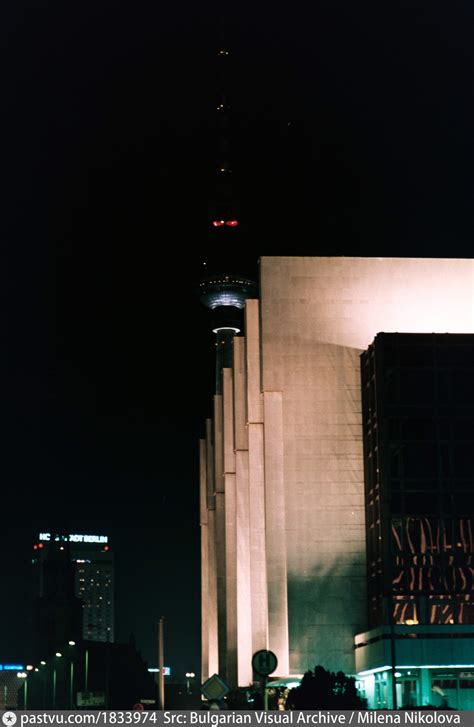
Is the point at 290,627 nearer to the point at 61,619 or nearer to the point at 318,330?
the point at 318,330

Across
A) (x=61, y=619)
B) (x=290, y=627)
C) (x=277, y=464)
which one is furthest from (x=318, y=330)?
(x=61, y=619)

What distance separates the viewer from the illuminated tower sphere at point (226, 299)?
544ft

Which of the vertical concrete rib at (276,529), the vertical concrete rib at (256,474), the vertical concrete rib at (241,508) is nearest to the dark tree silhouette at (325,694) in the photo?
the vertical concrete rib at (276,529)

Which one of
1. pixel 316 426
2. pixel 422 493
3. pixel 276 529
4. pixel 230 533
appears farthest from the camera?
pixel 230 533

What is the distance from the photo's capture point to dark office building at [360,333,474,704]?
67.9 metres

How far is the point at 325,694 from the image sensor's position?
5428 centimetres

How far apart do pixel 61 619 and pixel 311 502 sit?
430 ft

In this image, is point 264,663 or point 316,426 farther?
point 316,426

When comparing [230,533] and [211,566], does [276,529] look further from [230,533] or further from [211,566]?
[211,566]

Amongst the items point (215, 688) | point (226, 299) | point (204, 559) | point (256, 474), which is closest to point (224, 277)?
point (226, 299)

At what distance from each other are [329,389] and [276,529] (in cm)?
935

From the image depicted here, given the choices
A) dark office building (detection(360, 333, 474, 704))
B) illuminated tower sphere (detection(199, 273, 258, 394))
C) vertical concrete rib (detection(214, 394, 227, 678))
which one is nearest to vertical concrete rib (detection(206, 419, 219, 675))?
vertical concrete rib (detection(214, 394, 227, 678))

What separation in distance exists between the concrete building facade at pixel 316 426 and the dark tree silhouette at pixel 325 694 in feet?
54.9

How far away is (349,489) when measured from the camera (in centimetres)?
7512
